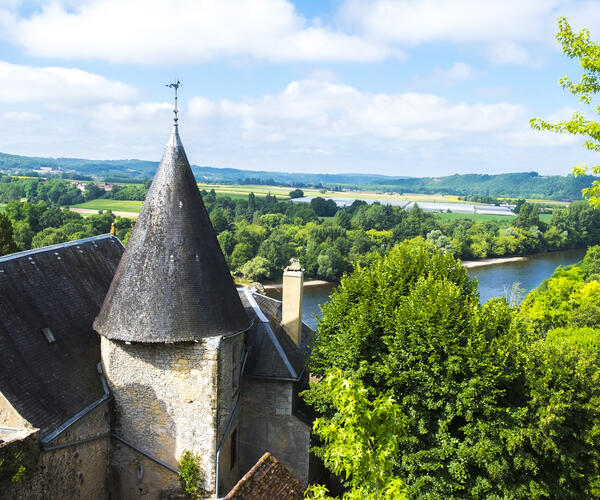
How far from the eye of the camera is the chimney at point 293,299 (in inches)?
619

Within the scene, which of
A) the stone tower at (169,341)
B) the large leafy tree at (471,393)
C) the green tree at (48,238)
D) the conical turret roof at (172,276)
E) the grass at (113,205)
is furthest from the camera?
the grass at (113,205)

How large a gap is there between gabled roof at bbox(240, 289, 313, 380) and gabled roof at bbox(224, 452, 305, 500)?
5177 millimetres

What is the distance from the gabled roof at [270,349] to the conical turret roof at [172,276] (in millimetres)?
2657

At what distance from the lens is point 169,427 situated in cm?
1206

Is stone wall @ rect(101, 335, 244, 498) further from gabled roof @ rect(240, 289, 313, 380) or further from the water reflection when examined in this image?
the water reflection

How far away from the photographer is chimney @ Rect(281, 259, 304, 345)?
15.7 meters

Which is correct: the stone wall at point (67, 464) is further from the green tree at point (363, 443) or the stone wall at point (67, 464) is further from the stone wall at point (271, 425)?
the green tree at point (363, 443)

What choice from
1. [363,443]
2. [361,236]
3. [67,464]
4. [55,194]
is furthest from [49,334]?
[55,194]

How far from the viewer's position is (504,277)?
222ft

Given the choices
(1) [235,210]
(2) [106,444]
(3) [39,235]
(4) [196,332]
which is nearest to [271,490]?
(4) [196,332]

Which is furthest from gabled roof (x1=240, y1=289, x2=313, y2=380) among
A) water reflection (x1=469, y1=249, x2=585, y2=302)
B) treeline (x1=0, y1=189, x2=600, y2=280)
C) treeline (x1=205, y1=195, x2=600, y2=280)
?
treeline (x1=205, y1=195, x2=600, y2=280)

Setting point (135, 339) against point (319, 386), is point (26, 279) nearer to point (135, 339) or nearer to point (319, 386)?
point (135, 339)

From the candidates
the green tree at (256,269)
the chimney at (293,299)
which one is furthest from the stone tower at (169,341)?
the green tree at (256,269)

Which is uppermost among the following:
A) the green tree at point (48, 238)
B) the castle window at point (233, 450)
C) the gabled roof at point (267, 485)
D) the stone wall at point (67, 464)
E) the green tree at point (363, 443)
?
the green tree at point (363, 443)
